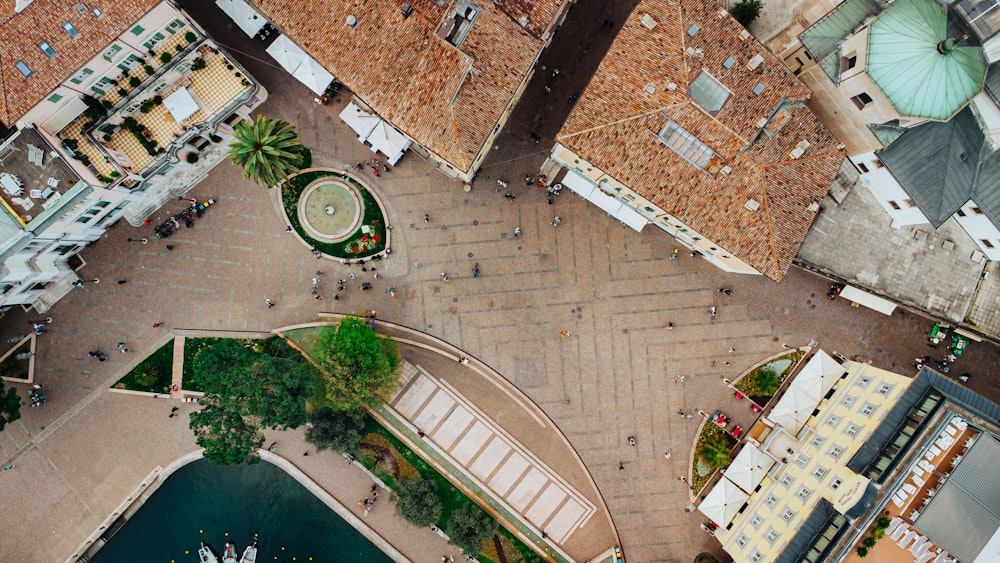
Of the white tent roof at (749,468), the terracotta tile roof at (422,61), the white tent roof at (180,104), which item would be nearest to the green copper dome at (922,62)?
the terracotta tile roof at (422,61)

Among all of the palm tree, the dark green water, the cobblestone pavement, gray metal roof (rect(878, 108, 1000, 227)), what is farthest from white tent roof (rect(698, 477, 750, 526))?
the palm tree

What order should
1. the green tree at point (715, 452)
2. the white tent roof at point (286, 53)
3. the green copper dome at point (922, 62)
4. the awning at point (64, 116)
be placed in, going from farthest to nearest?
the green tree at point (715, 452) → the white tent roof at point (286, 53) → the awning at point (64, 116) → the green copper dome at point (922, 62)

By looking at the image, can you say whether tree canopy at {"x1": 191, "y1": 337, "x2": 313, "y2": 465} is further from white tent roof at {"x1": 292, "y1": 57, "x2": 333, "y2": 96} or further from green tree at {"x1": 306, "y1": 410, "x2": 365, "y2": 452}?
white tent roof at {"x1": 292, "y1": 57, "x2": 333, "y2": 96}

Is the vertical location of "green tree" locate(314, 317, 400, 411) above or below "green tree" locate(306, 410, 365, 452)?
above

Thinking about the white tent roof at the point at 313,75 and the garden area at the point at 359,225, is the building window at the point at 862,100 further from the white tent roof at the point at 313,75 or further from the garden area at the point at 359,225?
the white tent roof at the point at 313,75

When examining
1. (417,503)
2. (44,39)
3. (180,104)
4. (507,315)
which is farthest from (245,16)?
(417,503)

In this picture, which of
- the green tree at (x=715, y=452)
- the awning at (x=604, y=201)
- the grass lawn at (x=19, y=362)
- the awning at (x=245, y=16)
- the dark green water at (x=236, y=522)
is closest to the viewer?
the awning at (x=604, y=201)
